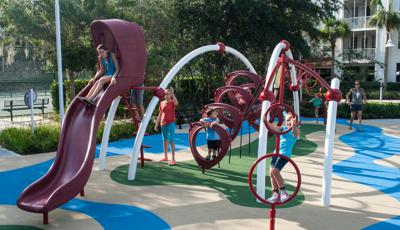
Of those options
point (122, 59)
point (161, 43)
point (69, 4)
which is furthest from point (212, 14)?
point (122, 59)

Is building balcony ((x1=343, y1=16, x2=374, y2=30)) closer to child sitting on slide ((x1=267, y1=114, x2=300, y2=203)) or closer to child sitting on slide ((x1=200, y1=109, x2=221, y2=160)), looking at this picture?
child sitting on slide ((x1=200, y1=109, x2=221, y2=160))

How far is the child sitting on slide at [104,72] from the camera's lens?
7.88 meters

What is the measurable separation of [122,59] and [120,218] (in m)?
3.34

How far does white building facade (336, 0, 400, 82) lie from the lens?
37.8 meters

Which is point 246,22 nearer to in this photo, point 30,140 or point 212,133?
point 212,133

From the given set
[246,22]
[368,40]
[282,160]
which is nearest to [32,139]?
[282,160]

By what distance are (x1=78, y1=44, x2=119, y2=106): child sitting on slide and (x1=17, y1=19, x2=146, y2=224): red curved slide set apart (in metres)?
0.12

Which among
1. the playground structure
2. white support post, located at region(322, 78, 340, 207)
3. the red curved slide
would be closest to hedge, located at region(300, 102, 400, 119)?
the playground structure

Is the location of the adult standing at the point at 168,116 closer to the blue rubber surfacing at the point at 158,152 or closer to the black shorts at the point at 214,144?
the black shorts at the point at 214,144

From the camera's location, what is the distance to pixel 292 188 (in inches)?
299

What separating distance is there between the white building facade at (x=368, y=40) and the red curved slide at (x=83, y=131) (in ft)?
104

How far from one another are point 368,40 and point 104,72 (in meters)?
38.0

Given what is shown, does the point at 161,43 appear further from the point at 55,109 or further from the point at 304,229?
the point at 304,229

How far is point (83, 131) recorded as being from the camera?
24.6 feet
